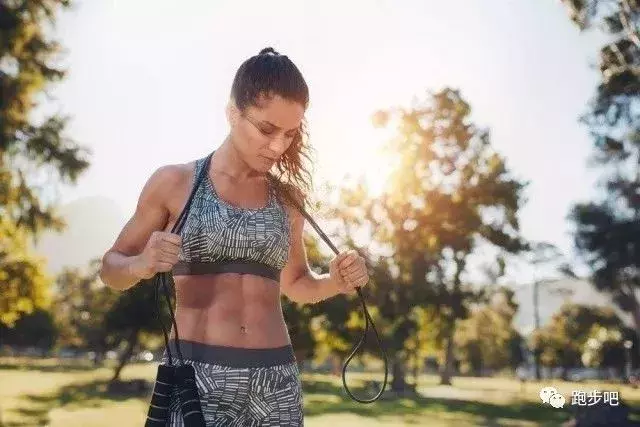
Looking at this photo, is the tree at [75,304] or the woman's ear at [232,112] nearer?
the woman's ear at [232,112]

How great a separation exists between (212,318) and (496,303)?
83.1m

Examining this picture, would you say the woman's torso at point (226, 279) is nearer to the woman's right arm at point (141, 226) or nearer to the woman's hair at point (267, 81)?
the woman's right arm at point (141, 226)

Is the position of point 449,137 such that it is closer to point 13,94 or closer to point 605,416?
point 605,416

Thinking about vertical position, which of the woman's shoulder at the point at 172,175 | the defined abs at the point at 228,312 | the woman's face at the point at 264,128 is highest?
the woman's face at the point at 264,128

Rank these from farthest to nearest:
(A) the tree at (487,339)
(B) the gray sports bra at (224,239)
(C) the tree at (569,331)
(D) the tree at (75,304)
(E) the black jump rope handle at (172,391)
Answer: (D) the tree at (75,304)
(C) the tree at (569,331)
(A) the tree at (487,339)
(B) the gray sports bra at (224,239)
(E) the black jump rope handle at (172,391)

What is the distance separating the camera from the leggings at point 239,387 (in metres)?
1.96

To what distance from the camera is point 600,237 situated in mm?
39719

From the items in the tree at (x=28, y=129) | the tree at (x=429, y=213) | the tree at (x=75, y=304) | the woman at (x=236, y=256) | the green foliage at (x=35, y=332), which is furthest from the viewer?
the tree at (x=75, y=304)

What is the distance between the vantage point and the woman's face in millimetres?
2135

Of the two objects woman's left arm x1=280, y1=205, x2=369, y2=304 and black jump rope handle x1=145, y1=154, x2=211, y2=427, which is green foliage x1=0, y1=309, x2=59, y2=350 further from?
black jump rope handle x1=145, y1=154, x2=211, y2=427

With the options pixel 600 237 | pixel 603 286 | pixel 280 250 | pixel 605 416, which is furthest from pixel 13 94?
pixel 603 286

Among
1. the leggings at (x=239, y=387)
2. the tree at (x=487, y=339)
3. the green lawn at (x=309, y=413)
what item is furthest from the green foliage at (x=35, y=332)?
the leggings at (x=239, y=387)

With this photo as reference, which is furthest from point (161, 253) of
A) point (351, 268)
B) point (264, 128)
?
point (351, 268)

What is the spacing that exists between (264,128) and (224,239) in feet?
1.27
